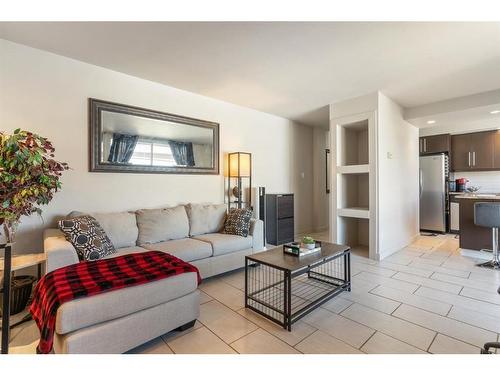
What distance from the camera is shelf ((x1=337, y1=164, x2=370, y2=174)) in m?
3.71

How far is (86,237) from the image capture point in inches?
86.8

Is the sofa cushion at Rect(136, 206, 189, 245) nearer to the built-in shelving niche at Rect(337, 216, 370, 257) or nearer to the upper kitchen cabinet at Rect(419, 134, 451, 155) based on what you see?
the built-in shelving niche at Rect(337, 216, 370, 257)

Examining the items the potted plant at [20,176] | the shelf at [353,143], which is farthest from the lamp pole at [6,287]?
the shelf at [353,143]

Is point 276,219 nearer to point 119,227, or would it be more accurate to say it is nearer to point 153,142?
point 153,142

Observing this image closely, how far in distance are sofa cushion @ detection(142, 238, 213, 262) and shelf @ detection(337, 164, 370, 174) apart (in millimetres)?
2464

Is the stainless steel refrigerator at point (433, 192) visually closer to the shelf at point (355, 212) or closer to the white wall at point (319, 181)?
the white wall at point (319, 181)

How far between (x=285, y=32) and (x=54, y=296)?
8.33ft

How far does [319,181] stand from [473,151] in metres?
3.11

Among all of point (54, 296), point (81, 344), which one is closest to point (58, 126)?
point (54, 296)

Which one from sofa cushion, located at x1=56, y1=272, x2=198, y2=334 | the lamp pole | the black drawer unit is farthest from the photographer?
the black drawer unit

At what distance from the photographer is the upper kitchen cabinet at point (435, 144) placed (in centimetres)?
532

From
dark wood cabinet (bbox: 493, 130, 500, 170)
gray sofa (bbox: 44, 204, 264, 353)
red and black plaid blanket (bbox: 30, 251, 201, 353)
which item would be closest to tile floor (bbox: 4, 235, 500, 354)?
gray sofa (bbox: 44, 204, 264, 353)

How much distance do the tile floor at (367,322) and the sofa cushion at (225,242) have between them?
0.34 m

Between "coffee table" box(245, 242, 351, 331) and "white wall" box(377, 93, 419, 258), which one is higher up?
"white wall" box(377, 93, 419, 258)
